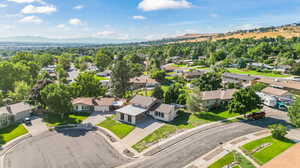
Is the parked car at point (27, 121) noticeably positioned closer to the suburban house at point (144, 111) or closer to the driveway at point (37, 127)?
the driveway at point (37, 127)

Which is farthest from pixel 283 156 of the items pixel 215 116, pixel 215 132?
pixel 215 116

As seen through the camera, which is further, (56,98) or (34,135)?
(56,98)

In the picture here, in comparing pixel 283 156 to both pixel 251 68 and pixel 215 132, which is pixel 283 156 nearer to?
pixel 215 132

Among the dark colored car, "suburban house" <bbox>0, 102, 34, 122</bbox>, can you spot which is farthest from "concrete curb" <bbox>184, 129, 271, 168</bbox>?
"suburban house" <bbox>0, 102, 34, 122</bbox>

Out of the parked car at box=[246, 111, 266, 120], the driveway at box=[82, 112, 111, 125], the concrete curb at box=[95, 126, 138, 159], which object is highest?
the parked car at box=[246, 111, 266, 120]

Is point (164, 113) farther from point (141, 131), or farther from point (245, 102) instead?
point (245, 102)

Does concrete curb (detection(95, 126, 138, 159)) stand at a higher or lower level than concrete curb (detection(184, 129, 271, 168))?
lower

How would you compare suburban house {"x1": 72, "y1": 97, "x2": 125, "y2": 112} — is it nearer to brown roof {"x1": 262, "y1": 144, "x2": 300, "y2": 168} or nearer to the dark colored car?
the dark colored car
